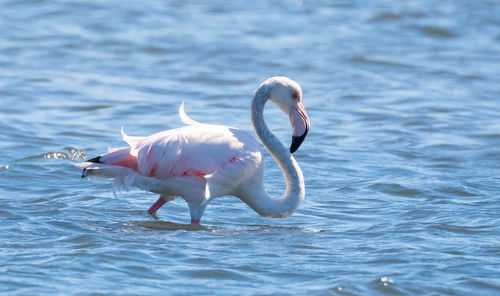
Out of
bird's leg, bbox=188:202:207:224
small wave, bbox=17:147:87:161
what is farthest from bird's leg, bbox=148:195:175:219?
small wave, bbox=17:147:87:161

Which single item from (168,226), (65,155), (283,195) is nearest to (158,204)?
(168,226)

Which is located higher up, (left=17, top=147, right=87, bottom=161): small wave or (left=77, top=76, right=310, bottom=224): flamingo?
(left=77, top=76, right=310, bottom=224): flamingo

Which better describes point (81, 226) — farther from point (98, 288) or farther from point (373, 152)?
point (373, 152)

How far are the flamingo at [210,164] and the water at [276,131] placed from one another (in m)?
0.25

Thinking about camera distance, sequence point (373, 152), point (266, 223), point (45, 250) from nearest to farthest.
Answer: point (45, 250) → point (266, 223) → point (373, 152)

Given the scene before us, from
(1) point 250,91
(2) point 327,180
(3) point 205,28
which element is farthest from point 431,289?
(3) point 205,28

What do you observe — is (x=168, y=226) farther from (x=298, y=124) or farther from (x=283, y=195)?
(x=298, y=124)

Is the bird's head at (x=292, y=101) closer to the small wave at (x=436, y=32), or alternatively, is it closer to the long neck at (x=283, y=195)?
the long neck at (x=283, y=195)

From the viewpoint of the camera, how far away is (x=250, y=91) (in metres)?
11.5

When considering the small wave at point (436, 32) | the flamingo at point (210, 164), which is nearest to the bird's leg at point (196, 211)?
the flamingo at point (210, 164)

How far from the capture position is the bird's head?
6293 mm

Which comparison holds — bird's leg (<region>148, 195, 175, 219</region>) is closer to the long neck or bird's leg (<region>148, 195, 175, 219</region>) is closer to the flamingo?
the flamingo

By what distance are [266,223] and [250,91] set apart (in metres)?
5.06

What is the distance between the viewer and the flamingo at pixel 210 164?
20.0ft
